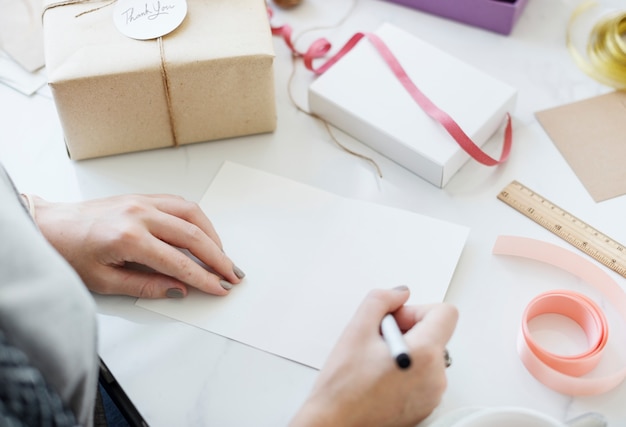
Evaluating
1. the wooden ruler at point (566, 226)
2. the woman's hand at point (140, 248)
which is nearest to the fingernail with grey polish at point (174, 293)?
the woman's hand at point (140, 248)

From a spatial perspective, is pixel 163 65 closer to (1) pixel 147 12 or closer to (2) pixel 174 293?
(1) pixel 147 12

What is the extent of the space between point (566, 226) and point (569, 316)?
0.40 feet

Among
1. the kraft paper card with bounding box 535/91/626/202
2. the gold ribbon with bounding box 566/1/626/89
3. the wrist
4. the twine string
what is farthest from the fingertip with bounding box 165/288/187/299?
the gold ribbon with bounding box 566/1/626/89

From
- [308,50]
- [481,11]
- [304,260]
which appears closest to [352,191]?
[304,260]

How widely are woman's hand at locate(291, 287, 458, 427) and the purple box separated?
518 millimetres

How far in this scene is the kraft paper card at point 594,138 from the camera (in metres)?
0.93

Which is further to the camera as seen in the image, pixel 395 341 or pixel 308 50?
pixel 308 50

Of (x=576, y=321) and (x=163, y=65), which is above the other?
(x=163, y=65)

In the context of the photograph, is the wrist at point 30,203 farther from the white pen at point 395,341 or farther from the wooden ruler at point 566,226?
the wooden ruler at point 566,226

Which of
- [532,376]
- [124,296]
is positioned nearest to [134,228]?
[124,296]

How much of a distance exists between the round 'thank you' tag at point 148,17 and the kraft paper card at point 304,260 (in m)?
0.20

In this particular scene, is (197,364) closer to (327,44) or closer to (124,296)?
(124,296)

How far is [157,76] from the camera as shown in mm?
911

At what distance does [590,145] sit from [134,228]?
573mm
